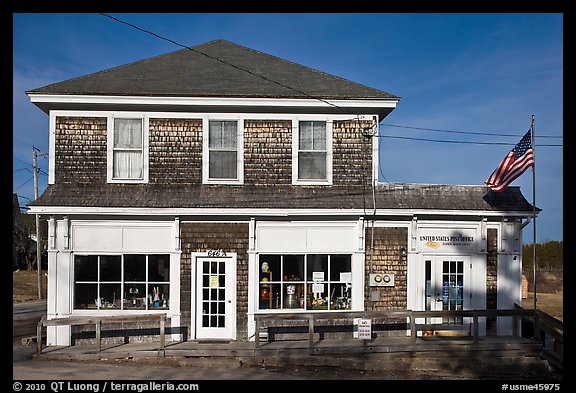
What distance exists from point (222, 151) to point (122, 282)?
428 cm

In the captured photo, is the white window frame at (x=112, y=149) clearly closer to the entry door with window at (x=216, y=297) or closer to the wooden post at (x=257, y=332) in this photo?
the entry door with window at (x=216, y=297)

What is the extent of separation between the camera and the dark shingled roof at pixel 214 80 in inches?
557

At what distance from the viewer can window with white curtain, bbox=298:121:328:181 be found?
14617mm

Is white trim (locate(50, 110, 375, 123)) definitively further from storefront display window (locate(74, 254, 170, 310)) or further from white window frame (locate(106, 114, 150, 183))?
storefront display window (locate(74, 254, 170, 310))

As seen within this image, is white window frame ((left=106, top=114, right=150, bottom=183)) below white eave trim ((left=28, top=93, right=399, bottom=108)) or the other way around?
below

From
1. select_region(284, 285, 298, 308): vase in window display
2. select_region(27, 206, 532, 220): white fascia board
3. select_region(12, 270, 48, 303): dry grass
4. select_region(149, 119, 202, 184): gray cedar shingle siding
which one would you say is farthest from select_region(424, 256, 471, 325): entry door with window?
select_region(12, 270, 48, 303): dry grass

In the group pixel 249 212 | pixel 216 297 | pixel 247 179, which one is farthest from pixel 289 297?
pixel 247 179

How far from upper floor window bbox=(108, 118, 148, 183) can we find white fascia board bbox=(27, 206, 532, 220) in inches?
40.5

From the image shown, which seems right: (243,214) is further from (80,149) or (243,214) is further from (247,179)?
(80,149)

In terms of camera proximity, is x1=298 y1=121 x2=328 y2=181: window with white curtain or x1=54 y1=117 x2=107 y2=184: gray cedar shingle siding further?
x1=298 y1=121 x2=328 y2=181: window with white curtain

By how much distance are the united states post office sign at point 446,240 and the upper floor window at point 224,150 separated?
5128 mm

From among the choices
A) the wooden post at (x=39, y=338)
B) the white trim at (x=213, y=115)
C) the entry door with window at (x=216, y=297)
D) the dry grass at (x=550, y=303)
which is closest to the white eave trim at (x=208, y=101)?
the white trim at (x=213, y=115)

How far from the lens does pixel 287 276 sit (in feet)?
46.9
